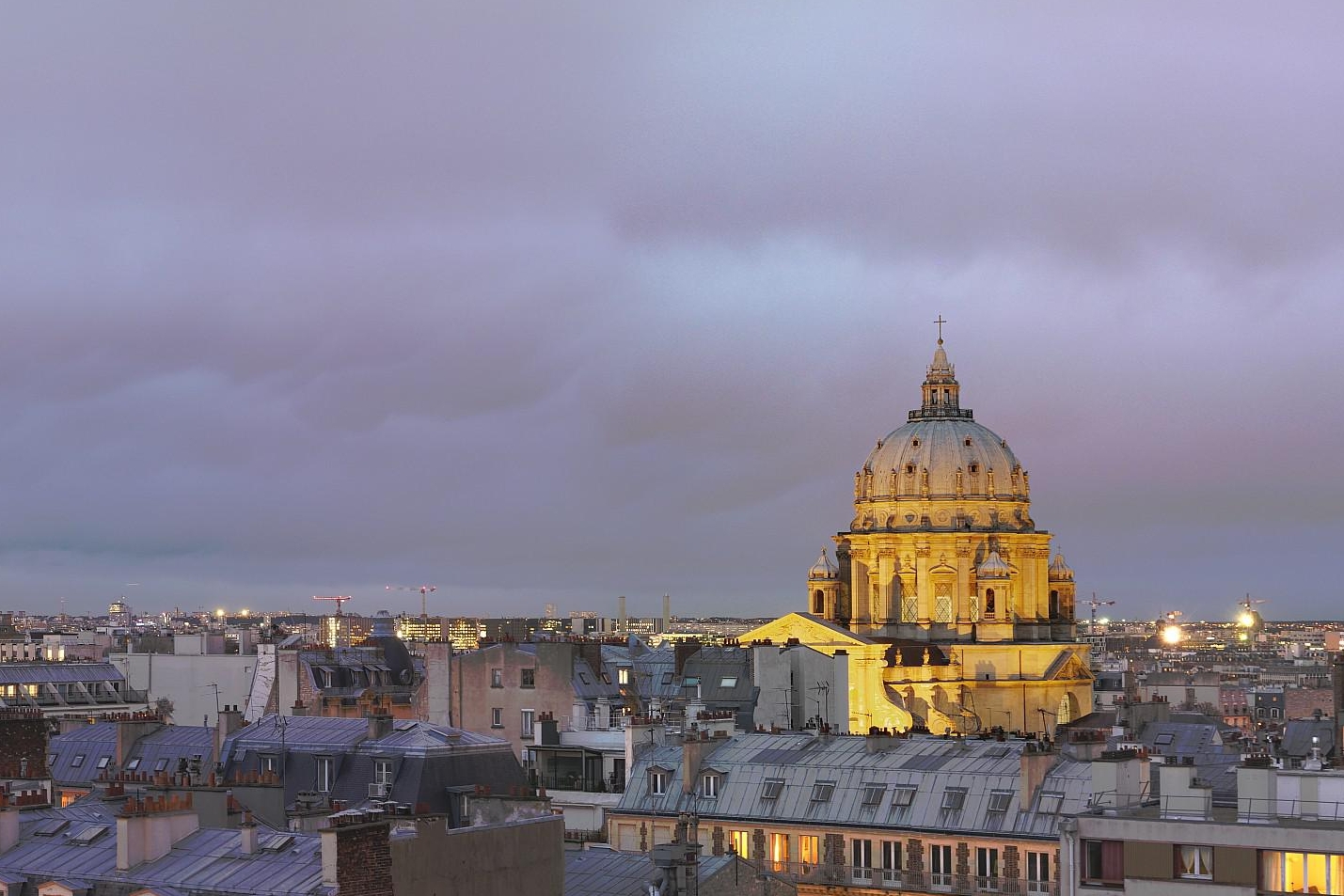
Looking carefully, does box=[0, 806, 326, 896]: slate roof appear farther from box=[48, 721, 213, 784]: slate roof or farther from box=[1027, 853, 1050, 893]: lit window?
box=[1027, 853, 1050, 893]: lit window

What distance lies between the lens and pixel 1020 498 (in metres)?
180

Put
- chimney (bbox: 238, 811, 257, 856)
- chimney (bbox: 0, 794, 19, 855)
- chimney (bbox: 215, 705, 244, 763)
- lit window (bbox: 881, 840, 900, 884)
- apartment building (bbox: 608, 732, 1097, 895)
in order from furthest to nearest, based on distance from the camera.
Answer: chimney (bbox: 215, 705, 244, 763)
lit window (bbox: 881, 840, 900, 884)
apartment building (bbox: 608, 732, 1097, 895)
chimney (bbox: 0, 794, 19, 855)
chimney (bbox: 238, 811, 257, 856)

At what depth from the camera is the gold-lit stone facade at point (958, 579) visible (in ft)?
564

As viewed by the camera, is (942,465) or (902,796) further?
(942,465)

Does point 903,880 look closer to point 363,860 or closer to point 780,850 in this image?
point 780,850

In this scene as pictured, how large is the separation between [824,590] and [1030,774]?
108067 millimetres

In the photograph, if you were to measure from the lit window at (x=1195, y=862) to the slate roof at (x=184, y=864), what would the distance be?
17837 mm

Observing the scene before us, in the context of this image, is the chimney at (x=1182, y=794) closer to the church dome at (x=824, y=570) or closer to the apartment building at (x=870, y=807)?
the apartment building at (x=870, y=807)

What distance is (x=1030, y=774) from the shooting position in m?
73.6

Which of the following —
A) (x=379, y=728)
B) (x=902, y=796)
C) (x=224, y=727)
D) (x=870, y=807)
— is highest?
(x=379, y=728)

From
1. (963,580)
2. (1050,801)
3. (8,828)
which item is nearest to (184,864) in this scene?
(8,828)

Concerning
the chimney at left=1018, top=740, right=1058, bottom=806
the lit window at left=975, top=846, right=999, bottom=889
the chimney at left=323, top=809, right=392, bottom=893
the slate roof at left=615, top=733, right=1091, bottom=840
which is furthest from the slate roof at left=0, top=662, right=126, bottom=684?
the chimney at left=323, top=809, right=392, bottom=893

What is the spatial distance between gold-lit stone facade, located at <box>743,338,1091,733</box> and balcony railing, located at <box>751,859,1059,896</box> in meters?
89.7

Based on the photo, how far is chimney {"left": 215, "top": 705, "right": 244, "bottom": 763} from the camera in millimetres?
77062
